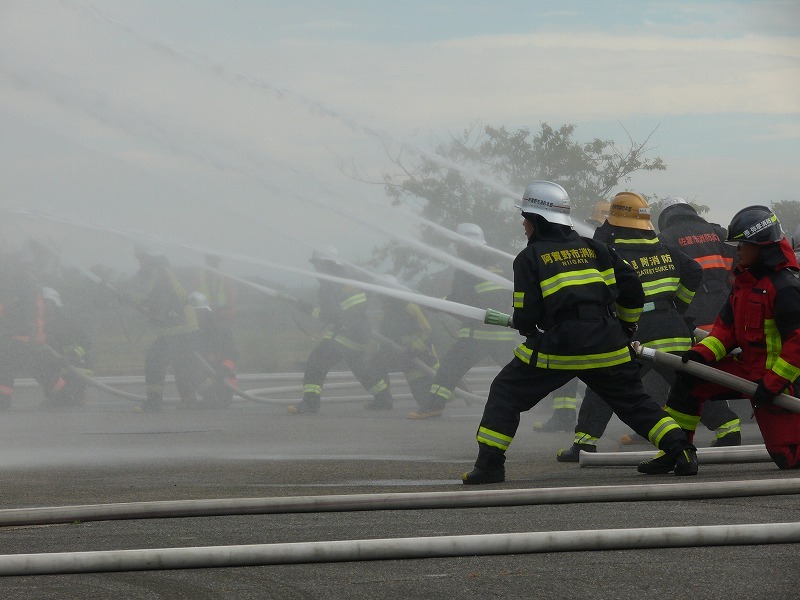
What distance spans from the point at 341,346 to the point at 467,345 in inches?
58.6

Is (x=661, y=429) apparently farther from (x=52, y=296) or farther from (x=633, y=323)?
(x=52, y=296)

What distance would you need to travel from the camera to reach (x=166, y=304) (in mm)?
12297

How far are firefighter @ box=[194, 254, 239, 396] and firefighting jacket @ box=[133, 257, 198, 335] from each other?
0.37m

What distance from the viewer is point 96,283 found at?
14039 mm

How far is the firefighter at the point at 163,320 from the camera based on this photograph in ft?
39.5

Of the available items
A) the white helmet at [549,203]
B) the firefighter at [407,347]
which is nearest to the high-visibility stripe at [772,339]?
the white helmet at [549,203]

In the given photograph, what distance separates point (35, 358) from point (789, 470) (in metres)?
9.28

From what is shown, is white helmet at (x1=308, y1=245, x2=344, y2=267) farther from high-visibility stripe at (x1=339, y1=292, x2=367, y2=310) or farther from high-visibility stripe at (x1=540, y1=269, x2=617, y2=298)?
high-visibility stripe at (x1=540, y1=269, x2=617, y2=298)

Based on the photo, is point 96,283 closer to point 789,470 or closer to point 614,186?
point 614,186

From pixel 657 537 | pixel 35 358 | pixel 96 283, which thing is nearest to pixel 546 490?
pixel 657 537

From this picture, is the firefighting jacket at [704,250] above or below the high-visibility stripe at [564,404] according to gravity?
above

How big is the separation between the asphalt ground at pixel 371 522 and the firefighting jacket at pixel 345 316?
10.5 ft

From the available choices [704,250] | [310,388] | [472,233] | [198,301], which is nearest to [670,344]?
[704,250]

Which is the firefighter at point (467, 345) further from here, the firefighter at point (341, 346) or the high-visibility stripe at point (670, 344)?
the high-visibility stripe at point (670, 344)
